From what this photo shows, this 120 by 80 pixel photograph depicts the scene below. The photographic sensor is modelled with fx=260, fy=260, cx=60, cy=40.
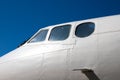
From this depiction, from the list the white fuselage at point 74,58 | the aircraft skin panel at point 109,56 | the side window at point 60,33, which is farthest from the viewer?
Answer: the side window at point 60,33

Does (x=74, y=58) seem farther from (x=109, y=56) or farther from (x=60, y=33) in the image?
(x=60, y=33)

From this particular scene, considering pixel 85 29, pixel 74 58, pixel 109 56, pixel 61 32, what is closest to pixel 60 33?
pixel 61 32

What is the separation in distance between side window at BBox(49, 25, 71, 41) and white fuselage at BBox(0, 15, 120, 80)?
204 millimetres

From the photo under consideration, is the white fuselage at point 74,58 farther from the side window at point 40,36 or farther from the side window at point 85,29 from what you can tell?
the side window at point 40,36

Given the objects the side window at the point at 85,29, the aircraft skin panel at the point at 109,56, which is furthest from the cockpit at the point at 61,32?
the aircraft skin panel at the point at 109,56

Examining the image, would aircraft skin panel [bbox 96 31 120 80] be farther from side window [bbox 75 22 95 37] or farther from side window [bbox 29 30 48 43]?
side window [bbox 29 30 48 43]

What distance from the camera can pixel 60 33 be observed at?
1085 cm

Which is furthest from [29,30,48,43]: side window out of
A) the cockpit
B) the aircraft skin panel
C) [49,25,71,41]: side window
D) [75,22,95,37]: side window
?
the aircraft skin panel

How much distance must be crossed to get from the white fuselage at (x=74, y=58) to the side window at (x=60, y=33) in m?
0.20

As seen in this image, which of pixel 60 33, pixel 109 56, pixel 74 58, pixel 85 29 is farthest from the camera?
pixel 60 33

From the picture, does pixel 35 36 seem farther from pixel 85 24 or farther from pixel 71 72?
pixel 71 72

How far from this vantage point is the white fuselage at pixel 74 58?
8.72 meters

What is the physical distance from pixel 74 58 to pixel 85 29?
1493 mm

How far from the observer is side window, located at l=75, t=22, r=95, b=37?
9794 mm
